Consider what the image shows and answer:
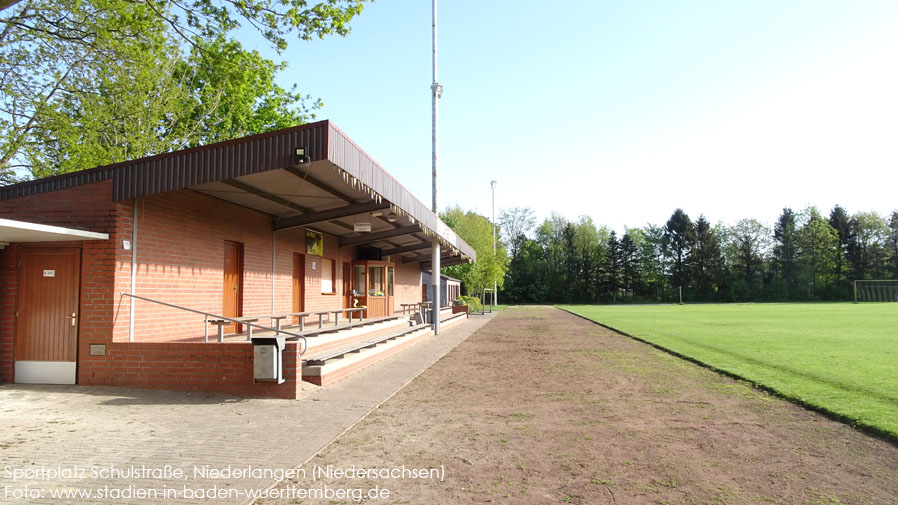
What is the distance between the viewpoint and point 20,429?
575 centimetres

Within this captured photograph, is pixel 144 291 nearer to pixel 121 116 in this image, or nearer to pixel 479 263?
pixel 121 116

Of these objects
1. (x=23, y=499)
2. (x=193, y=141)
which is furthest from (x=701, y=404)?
(x=193, y=141)

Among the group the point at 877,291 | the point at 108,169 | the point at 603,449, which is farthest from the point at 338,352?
the point at 877,291

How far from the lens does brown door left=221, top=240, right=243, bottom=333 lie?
36.1 feet

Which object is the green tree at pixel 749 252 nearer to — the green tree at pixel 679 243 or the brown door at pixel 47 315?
the green tree at pixel 679 243

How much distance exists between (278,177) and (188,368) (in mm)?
3465

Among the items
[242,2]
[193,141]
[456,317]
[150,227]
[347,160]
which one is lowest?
[456,317]

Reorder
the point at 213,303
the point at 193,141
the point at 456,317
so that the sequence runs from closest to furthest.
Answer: the point at 213,303 < the point at 193,141 < the point at 456,317

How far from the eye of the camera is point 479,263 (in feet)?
156

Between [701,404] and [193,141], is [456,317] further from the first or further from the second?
[701,404]

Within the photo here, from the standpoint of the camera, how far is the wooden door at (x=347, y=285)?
59.3ft

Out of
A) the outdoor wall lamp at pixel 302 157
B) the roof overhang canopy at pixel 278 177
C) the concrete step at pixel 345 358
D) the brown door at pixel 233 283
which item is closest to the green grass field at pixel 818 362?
the concrete step at pixel 345 358

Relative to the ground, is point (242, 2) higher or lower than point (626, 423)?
higher

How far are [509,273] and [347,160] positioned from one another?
65.5 metres
